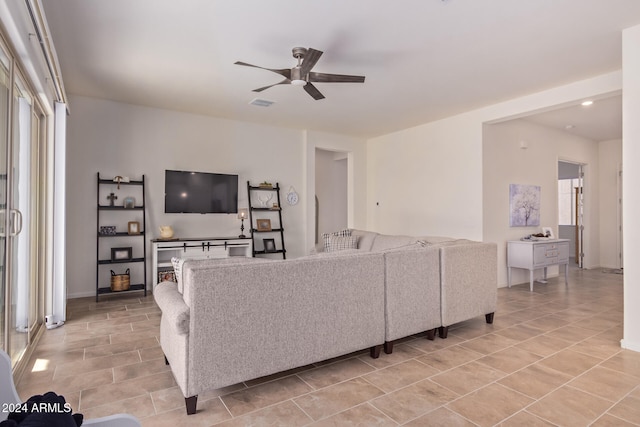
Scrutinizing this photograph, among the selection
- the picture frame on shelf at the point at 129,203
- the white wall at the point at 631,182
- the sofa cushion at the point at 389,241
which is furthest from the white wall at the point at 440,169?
the picture frame on shelf at the point at 129,203

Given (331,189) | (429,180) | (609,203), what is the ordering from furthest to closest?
(331,189), (609,203), (429,180)

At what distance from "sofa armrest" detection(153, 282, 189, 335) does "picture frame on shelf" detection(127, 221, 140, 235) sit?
3.13 m

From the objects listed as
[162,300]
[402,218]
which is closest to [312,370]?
[162,300]

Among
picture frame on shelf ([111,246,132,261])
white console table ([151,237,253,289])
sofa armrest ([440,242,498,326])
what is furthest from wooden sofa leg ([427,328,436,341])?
picture frame on shelf ([111,246,132,261])

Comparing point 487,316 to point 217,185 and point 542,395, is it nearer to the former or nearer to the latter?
point 542,395

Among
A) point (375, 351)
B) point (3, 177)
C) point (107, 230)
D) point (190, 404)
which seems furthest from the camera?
point (107, 230)

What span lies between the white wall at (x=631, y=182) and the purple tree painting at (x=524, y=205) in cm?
274

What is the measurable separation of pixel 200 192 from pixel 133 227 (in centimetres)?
110

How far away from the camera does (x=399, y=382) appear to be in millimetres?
2514

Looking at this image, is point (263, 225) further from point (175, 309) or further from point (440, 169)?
point (175, 309)

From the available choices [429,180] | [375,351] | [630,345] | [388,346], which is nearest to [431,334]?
[388,346]

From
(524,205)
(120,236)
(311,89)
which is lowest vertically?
(120,236)

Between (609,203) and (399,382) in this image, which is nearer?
(399,382)

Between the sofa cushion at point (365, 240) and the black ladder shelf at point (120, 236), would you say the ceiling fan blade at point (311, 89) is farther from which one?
the black ladder shelf at point (120, 236)
